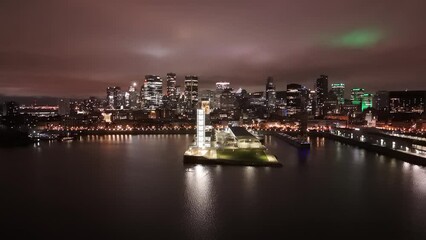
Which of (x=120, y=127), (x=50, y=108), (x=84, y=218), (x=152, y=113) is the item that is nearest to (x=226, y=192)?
(x=84, y=218)

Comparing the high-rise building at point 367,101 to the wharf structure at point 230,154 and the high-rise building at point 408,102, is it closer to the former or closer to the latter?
the high-rise building at point 408,102

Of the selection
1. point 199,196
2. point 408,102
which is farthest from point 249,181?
A: point 408,102

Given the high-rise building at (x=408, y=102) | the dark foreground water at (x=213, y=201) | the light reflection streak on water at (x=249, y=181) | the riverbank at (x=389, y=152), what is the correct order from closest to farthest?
1. the dark foreground water at (x=213, y=201)
2. the light reflection streak on water at (x=249, y=181)
3. the riverbank at (x=389, y=152)
4. the high-rise building at (x=408, y=102)

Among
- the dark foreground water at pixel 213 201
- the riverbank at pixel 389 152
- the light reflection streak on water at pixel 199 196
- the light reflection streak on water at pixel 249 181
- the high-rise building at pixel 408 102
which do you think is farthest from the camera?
the high-rise building at pixel 408 102

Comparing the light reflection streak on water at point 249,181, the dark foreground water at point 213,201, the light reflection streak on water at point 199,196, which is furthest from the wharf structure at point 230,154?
the light reflection streak on water at point 199,196

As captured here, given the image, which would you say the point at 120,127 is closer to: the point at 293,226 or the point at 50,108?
the point at 293,226

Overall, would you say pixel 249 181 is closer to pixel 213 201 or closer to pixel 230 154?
pixel 213 201
